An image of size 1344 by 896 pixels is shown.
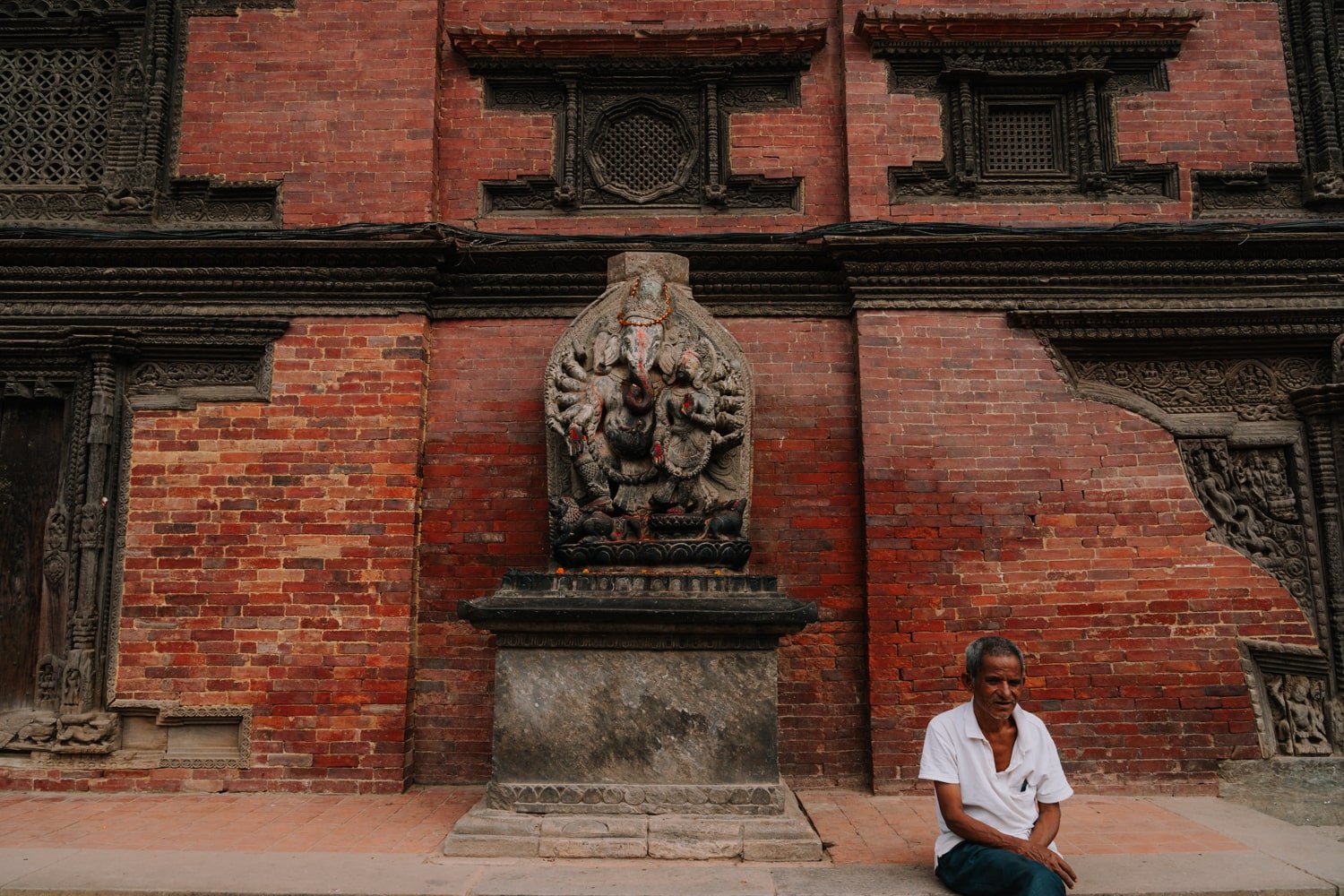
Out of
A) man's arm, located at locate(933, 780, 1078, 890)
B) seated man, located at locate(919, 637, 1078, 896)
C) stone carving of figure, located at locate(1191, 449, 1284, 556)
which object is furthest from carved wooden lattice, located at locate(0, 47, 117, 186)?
stone carving of figure, located at locate(1191, 449, 1284, 556)

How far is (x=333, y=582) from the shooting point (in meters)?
6.16

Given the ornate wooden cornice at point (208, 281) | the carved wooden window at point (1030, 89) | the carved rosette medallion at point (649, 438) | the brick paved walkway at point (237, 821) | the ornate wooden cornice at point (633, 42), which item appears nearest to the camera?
the brick paved walkway at point (237, 821)

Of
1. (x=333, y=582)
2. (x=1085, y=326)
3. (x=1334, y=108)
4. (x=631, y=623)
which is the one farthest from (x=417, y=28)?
(x=1334, y=108)

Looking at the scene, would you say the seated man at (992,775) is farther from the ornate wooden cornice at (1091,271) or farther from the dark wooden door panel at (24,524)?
the dark wooden door panel at (24,524)

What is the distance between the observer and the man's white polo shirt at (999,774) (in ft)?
12.5

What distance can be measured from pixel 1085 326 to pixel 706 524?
301 cm

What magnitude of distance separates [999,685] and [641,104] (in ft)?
16.6

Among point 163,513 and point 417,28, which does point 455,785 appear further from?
point 417,28

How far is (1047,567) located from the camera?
6.14m

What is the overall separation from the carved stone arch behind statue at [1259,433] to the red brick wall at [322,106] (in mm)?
4406

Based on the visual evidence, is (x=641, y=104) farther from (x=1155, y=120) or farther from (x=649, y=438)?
(x=1155, y=120)

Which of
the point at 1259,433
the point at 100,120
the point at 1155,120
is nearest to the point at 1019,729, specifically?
the point at 1259,433

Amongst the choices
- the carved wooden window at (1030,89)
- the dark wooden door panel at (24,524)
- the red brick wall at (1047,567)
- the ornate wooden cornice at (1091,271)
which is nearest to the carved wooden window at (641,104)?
the carved wooden window at (1030,89)

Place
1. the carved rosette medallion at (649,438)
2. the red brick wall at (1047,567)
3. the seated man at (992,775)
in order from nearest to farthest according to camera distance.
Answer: the seated man at (992,775) < the carved rosette medallion at (649,438) < the red brick wall at (1047,567)
